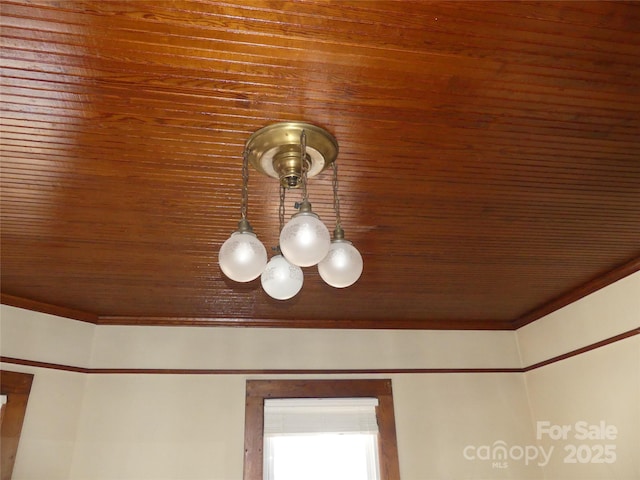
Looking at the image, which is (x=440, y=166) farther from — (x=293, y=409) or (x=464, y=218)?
(x=293, y=409)

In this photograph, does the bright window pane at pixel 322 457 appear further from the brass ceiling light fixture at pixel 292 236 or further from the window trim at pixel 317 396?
the brass ceiling light fixture at pixel 292 236

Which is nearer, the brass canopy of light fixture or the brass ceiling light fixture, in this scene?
the brass ceiling light fixture

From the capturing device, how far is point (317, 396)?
130 inches

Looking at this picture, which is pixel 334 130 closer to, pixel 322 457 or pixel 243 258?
pixel 243 258

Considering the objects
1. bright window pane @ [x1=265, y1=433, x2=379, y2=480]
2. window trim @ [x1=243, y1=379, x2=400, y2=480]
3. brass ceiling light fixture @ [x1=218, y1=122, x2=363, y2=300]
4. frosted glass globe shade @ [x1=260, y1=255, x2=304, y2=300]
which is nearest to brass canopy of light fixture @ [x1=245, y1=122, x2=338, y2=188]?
brass ceiling light fixture @ [x1=218, y1=122, x2=363, y2=300]

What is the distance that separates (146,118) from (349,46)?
2.29ft

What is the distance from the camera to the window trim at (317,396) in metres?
3.09

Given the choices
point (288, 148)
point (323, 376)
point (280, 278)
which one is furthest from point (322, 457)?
point (288, 148)

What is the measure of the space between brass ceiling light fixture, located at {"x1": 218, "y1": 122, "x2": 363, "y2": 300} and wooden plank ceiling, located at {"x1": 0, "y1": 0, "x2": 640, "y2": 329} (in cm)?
6

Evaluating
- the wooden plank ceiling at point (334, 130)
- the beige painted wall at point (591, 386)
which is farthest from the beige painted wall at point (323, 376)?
the wooden plank ceiling at point (334, 130)

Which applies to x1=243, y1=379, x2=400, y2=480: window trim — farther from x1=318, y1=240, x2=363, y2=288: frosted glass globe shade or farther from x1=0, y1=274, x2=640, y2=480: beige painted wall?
x1=318, y1=240, x2=363, y2=288: frosted glass globe shade

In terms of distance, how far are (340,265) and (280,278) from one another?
188 millimetres

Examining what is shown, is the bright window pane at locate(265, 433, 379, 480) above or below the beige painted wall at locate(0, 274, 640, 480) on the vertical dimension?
below

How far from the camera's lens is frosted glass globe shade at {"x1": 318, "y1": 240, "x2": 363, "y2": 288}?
1309 mm
